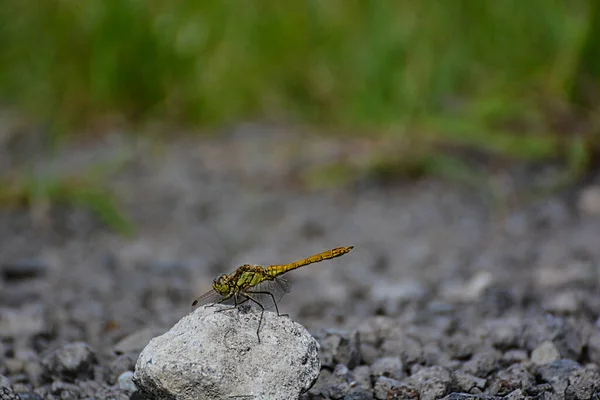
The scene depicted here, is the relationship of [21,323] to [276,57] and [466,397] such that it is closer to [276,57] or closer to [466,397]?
[466,397]

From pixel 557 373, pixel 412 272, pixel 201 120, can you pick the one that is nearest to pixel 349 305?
pixel 412 272

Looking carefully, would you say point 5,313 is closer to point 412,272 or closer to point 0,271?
point 0,271

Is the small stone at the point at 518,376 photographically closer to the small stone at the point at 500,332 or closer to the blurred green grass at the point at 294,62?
the small stone at the point at 500,332

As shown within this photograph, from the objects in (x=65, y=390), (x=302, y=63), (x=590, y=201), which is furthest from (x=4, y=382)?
(x=302, y=63)

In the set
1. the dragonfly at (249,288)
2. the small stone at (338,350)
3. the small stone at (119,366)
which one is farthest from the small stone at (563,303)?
the small stone at (119,366)

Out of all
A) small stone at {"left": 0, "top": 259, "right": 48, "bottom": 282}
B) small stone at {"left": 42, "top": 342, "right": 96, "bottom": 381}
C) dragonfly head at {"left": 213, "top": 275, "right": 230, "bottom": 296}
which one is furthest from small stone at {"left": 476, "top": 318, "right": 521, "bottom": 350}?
small stone at {"left": 0, "top": 259, "right": 48, "bottom": 282}

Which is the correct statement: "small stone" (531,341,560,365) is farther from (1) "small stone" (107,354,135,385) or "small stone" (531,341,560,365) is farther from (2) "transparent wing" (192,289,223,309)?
(1) "small stone" (107,354,135,385)
